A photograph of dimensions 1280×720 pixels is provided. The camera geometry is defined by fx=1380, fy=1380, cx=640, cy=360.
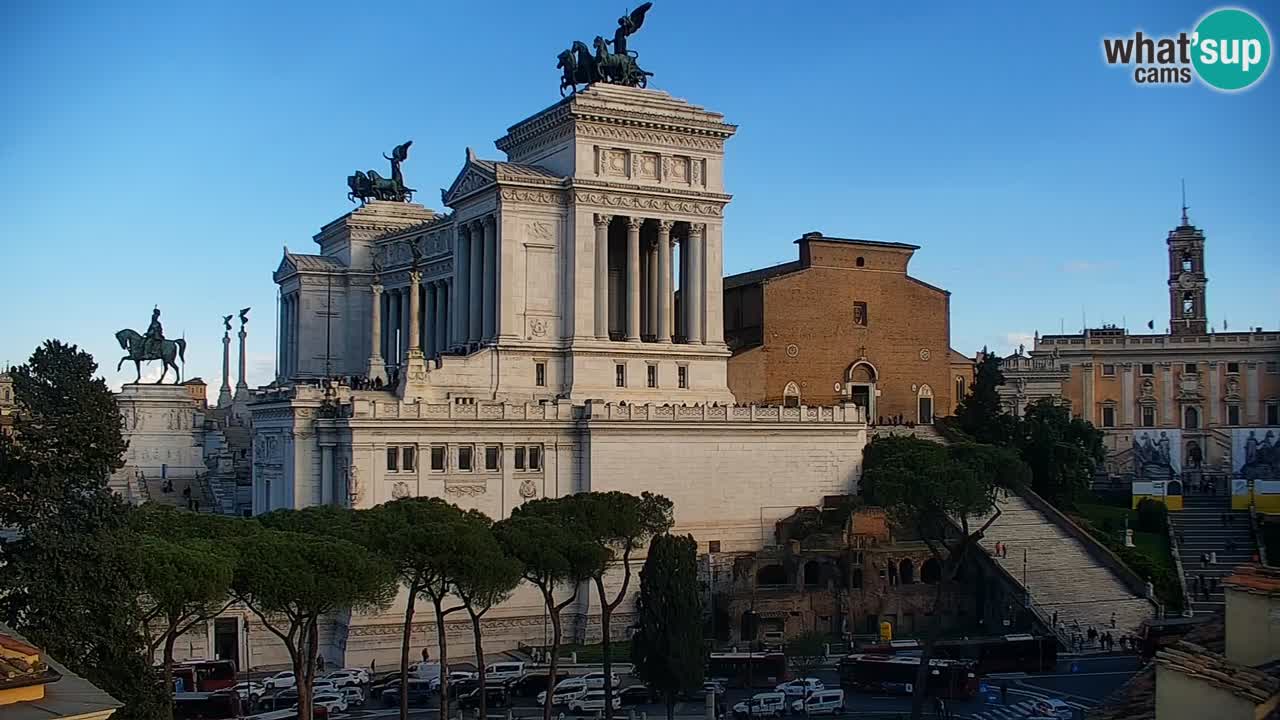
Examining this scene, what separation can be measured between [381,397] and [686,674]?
78.2 feet

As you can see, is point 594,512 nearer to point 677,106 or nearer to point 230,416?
point 677,106

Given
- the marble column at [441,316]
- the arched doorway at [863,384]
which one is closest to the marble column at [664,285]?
the arched doorway at [863,384]

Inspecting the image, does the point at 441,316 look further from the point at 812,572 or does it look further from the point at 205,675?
the point at 205,675

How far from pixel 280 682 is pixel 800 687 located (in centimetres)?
1925

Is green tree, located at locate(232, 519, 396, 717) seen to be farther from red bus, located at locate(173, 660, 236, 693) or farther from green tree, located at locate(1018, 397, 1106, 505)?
green tree, located at locate(1018, 397, 1106, 505)

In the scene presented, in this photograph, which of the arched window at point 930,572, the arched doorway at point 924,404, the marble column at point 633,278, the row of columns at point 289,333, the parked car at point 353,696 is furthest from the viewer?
the row of columns at point 289,333

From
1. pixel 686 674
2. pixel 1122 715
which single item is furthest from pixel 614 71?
pixel 1122 715

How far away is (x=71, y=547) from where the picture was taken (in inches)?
1110

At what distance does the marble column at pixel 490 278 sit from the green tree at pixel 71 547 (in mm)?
40751

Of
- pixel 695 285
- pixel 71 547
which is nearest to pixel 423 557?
pixel 71 547

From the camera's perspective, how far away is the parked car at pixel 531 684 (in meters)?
51.7

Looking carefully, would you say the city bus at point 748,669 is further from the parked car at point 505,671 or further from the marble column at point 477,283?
the marble column at point 477,283

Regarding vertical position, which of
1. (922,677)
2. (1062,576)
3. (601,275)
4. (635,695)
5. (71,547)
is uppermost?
(601,275)

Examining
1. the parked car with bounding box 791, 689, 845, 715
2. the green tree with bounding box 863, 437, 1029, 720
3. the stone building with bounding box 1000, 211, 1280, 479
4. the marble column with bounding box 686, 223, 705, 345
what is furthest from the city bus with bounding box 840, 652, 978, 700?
the stone building with bounding box 1000, 211, 1280, 479
